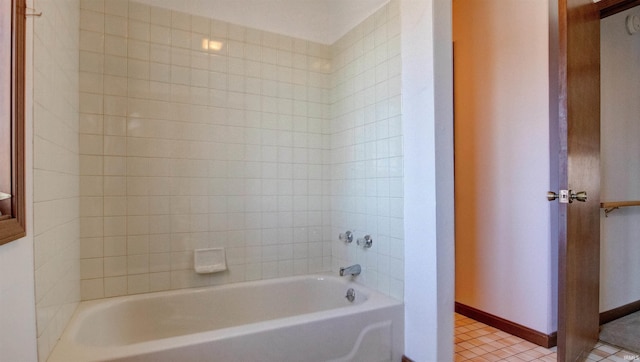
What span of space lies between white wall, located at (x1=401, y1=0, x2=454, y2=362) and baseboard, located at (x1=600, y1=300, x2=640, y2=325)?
4.89 ft

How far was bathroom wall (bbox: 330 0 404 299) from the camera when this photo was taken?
1977mm

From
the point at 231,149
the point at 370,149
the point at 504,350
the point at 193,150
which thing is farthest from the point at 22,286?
the point at 504,350

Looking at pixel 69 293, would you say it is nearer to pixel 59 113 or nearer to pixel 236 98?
pixel 59 113

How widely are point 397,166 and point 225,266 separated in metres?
1.29

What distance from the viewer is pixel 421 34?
5.80ft

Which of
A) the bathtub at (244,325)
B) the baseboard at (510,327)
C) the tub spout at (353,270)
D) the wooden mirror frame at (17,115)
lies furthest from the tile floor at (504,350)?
the wooden mirror frame at (17,115)

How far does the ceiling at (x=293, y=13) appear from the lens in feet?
7.15

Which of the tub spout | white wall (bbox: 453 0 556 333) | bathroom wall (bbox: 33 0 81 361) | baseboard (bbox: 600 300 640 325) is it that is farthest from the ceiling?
baseboard (bbox: 600 300 640 325)

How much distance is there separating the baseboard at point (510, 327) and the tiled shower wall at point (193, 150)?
1.13 m

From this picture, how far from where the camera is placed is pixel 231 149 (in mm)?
2277

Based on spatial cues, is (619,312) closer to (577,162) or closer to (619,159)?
(619,159)

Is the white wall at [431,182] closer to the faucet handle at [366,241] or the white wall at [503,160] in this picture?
the faucet handle at [366,241]

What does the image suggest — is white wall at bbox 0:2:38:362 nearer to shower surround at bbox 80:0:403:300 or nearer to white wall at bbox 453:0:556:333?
shower surround at bbox 80:0:403:300

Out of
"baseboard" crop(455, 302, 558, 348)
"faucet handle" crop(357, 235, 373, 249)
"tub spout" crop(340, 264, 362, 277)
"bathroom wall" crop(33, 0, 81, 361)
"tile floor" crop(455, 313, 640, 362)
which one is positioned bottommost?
"tile floor" crop(455, 313, 640, 362)
